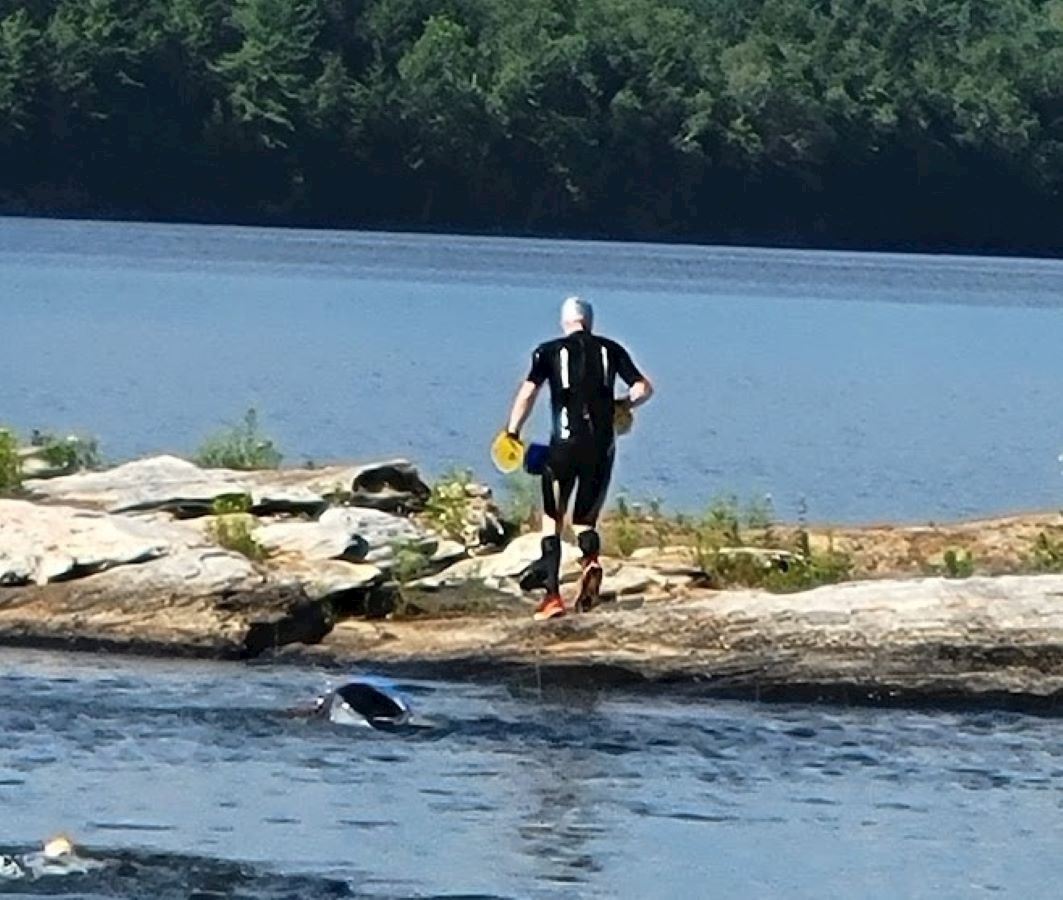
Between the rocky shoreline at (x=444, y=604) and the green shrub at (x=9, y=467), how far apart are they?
245mm

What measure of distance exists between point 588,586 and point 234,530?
2182 millimetres

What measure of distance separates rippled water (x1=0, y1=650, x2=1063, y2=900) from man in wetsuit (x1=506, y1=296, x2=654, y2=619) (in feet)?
2.84

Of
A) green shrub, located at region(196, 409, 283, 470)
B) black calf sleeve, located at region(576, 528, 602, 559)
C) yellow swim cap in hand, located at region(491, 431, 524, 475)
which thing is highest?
yellow swim cap in hand, located at region(491, 431, 524, 475)

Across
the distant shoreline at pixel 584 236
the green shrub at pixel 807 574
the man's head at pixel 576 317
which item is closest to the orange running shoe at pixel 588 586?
the man's head at pixel 576 317

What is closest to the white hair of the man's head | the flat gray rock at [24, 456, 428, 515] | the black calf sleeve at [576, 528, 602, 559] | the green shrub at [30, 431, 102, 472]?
the man's head

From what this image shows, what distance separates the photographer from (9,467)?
21234mm

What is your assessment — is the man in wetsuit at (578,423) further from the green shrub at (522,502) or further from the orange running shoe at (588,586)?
the green shrub at (522,502)

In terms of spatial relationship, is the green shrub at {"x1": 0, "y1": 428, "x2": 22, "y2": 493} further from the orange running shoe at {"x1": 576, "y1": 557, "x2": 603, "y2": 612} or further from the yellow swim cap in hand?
the orange running shoe at {"x1": 576, "y1": 557, "x2": 603, "y2": 612}

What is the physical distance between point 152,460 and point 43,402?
45.7ft

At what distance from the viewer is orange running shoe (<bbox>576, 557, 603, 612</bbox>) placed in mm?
17969

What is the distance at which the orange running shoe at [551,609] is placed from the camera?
1778 cm

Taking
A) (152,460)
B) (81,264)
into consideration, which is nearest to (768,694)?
(152,460)

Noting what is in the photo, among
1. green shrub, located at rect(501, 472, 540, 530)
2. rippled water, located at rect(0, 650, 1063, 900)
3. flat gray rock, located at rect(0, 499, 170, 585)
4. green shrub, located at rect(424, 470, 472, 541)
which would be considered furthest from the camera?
green shrub, located at rect(501, 472, 540, 530)

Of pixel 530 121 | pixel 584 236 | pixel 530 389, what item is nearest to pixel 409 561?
pixel 530 389
